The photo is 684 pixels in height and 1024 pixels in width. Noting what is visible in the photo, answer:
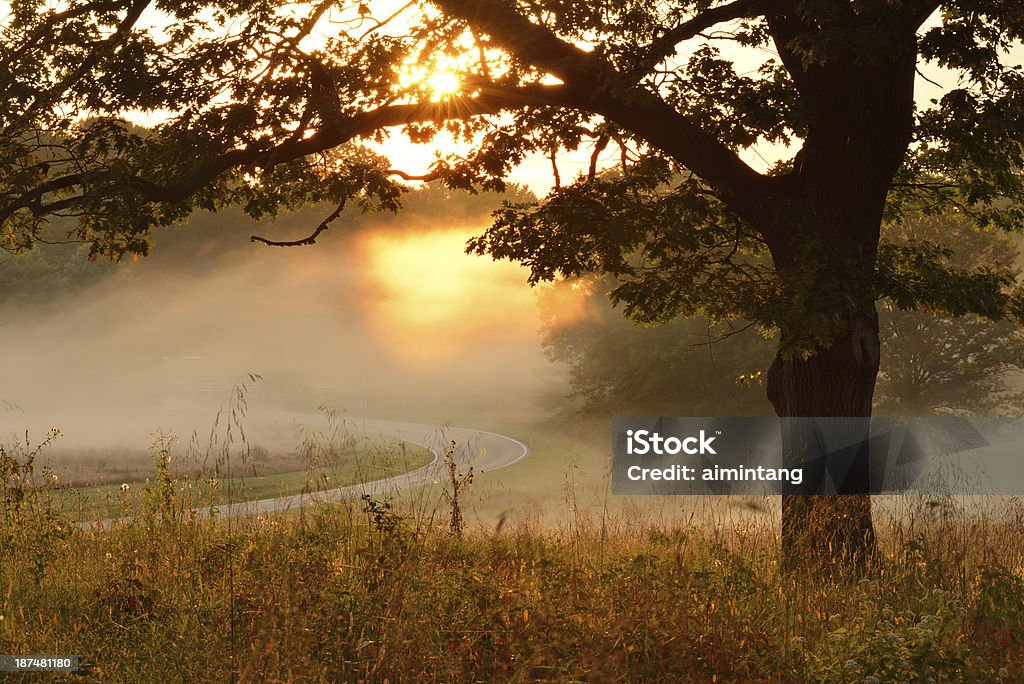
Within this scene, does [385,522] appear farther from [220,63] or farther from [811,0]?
[220,63]

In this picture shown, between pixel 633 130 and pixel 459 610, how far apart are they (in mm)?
6398

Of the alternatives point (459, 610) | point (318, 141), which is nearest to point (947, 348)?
point (318, 141)

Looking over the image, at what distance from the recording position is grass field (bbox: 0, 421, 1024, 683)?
16.1 feet

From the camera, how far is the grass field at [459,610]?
4.92m

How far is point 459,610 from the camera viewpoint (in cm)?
591

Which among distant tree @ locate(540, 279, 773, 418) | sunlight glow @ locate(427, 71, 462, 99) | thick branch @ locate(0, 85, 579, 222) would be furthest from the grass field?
distant tree @ locate(540, 279, 773, 418)

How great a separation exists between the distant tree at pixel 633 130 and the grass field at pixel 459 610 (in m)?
1.95

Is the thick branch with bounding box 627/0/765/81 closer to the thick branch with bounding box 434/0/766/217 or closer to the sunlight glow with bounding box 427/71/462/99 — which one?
the thick branch with bounding box 434/0/766/217

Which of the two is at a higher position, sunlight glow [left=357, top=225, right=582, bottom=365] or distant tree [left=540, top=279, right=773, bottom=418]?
sunlight glow [left=357, top=225, right=582, bottom=365]

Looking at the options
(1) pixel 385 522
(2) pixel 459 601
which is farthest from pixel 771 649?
(1) pixel 385 522

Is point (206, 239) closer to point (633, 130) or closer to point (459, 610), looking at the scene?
point (633, 130)

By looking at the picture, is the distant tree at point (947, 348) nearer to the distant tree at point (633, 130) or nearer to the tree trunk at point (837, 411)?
the distant tree at point (633, 130)

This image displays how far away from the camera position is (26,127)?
10.9 metres

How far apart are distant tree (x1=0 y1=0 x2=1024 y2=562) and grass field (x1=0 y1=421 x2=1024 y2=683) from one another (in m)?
1.95
